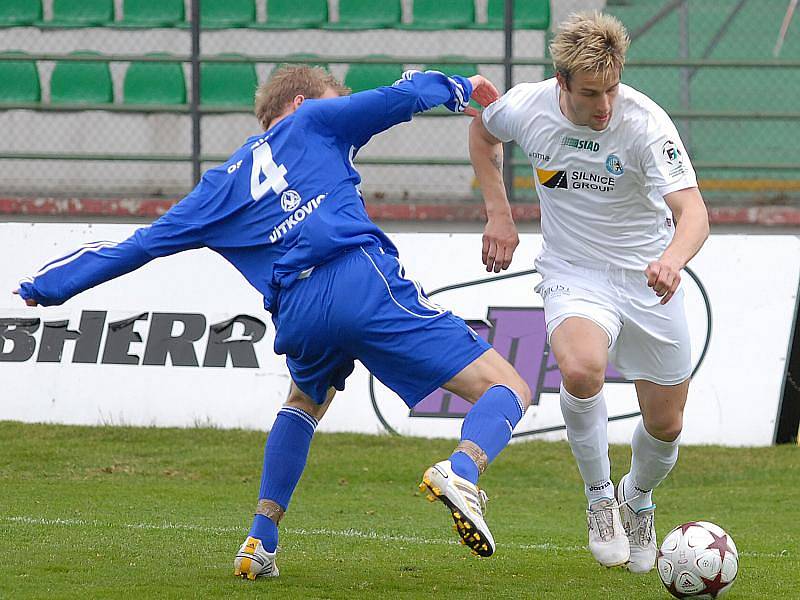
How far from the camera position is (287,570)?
5.09 m

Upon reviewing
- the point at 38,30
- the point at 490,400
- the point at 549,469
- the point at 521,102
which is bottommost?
the point at 549,469

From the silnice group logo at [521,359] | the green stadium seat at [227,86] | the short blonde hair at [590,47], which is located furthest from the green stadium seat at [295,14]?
the short blonde hair at [590,47]

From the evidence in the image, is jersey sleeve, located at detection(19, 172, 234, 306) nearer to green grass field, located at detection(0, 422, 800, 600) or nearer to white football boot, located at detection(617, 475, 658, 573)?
green grass field, located at detection(0, 422, 800, 600)

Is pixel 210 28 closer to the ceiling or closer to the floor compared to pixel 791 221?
closer to the ceiling

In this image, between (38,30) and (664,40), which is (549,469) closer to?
(664,40)

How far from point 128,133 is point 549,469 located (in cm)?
649

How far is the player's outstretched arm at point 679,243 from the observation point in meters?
4.31

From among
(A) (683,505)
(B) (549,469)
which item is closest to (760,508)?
(A) (683,505)

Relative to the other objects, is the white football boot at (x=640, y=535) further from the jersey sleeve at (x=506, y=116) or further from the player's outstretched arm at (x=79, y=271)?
the player's outstretched arm at (x=79, y=271)

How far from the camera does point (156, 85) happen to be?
12.1m

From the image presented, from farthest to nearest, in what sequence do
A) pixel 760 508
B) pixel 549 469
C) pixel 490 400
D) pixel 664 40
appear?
pixel 664 40 → pixel 549 469 → pixel 760 508 → pixel 490 400

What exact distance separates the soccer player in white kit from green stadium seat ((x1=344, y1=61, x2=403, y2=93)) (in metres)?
6.30

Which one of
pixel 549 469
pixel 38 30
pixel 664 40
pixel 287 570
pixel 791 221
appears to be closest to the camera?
pixel 287 570

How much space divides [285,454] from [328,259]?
0.96 metres
